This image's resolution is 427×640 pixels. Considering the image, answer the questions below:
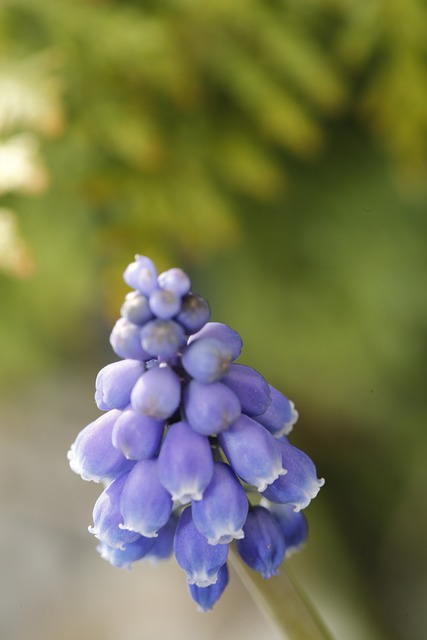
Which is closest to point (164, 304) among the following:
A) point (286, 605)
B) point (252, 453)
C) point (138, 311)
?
point (138, 311)

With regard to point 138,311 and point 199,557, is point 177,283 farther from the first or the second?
point 199,557

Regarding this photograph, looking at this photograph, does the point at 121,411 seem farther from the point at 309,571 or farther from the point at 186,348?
the point at 309,571

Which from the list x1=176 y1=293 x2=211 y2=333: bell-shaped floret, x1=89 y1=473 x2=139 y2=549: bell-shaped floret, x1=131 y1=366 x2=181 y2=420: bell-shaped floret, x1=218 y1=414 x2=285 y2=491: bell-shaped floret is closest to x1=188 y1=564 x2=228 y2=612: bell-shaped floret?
x1=89 y1=473 x2=139 y2=549: bell-shaped floret

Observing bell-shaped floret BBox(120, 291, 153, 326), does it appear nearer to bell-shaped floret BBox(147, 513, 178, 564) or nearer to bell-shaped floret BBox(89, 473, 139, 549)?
bell-shaped floret BBox(89, 473, 139, 549)

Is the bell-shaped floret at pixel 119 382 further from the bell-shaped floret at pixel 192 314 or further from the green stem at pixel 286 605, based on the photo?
the green stem at pixel 286 605

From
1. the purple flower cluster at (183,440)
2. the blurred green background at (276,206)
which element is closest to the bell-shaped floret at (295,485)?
the purple flower cluster at (183,440)

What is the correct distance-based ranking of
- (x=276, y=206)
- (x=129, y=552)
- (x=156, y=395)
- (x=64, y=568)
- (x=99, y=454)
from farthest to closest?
1. (x=276, y=206)
2. (x=64, y=568)
3. (x=129, y=552)
4. (x=99, y=454)
5. (x=156, y=395)
